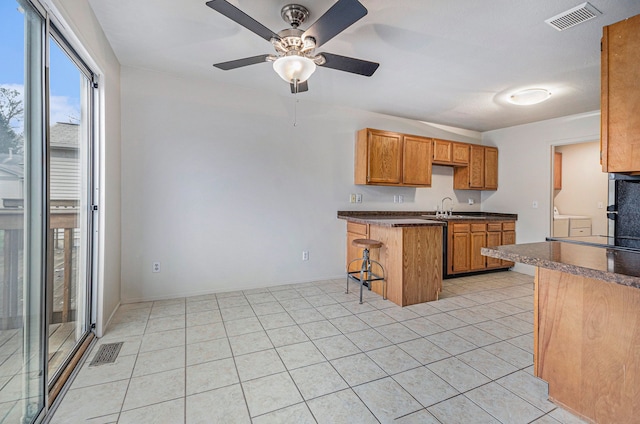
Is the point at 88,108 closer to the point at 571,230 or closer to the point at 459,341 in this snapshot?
the point at 459,341

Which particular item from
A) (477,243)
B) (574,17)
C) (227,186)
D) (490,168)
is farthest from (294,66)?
(490,168)

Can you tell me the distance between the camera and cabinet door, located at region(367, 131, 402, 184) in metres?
4.09

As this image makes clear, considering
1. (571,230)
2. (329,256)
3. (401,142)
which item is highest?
(401,142)

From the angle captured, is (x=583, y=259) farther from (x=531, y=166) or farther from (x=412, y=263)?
(x=531, y=166)

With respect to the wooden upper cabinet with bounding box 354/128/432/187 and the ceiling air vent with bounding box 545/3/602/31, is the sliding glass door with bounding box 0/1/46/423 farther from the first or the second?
the wooden upper cabinet with bounding box 354/128/432/187

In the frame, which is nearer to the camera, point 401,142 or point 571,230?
point 401,142

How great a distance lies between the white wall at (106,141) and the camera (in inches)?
75.6

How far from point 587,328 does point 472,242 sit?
318 centimetres

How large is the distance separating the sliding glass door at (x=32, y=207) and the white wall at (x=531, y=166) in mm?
5736

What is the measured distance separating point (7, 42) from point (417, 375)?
2782 mm

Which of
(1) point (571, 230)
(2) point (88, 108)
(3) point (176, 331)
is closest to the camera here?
(2) point (88, 108)

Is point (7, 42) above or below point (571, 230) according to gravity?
above

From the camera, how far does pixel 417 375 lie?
6.24 feet

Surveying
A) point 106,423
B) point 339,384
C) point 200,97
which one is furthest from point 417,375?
point 200,97
